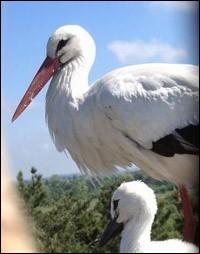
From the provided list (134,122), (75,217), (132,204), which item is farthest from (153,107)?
(75,217)

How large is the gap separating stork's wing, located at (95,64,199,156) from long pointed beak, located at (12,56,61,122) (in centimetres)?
26

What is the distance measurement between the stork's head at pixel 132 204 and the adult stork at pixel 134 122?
13cm

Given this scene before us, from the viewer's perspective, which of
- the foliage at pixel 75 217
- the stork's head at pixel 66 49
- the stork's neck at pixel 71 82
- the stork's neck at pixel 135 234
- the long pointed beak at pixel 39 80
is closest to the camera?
the stork's neck at pixel 135 234

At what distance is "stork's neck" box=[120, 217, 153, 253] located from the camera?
5.72 feet

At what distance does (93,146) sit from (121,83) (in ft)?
0.85

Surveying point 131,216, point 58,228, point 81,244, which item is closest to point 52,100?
point 131,216

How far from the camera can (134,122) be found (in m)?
1.96

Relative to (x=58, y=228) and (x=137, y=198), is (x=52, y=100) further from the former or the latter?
(x=58, y=228)

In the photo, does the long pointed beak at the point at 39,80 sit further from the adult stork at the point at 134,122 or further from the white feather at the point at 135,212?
the white feather at the point at 135,212

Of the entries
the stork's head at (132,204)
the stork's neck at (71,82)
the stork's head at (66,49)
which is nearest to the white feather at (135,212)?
the stork's head at (132,204)

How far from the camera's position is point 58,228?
562cm

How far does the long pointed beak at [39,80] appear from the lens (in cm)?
202

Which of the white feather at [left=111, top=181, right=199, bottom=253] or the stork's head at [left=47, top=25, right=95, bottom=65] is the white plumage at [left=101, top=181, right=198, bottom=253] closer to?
the white feather at [left=111, top=181, right=199, bottom=253]

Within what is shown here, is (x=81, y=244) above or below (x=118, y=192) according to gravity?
below
